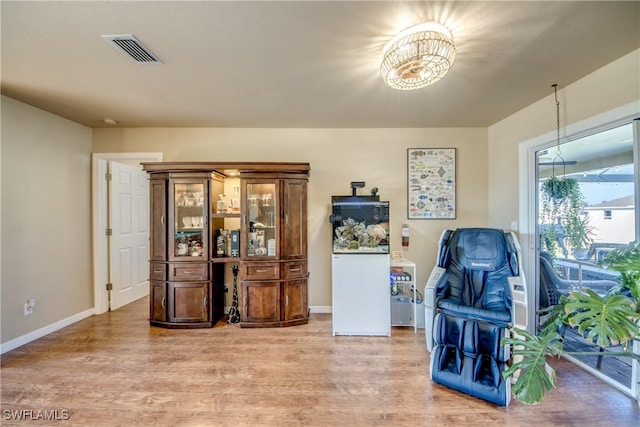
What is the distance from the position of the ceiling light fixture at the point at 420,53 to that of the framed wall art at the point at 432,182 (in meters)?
1.76

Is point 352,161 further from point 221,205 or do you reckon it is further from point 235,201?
point 221,205

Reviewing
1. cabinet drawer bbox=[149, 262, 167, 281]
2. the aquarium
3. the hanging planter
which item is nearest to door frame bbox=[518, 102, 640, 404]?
the hanging planter

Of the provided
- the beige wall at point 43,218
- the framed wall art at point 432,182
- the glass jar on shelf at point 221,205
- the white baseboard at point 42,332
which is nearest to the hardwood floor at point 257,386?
the white baseboard at point 42,332

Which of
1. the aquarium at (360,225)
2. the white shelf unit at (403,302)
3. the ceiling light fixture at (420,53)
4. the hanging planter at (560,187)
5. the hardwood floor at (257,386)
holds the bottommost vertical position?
the hardwood floor at (257,386)

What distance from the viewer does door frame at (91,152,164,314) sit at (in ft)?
10.7

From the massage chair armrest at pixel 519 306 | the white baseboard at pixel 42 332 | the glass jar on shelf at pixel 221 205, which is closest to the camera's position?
the massage chair armrest at pixel 519 306

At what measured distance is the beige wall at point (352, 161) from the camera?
3363 mm

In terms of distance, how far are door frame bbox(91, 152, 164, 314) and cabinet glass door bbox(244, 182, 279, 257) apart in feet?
4.77

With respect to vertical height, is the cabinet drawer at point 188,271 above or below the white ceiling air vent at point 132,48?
below

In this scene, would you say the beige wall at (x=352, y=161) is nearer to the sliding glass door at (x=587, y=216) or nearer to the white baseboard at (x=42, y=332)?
the sliding glass door at (x=587, y=216)

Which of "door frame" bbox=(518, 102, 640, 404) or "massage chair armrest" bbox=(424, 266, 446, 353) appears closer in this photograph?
"massage chair armrest" bbox=(424, 266, 446, 353)

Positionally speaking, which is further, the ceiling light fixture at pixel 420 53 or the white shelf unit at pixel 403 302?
the white shelf unit at pixel 403 302

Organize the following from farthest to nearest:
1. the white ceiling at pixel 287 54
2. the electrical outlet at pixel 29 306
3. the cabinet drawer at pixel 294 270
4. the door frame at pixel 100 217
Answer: the door frame at pixel 100 217 < the cabinet drawer at pixel 294 270 < the electrical outlet at pixel 29 306 < the white ceiling at pixel 287 54

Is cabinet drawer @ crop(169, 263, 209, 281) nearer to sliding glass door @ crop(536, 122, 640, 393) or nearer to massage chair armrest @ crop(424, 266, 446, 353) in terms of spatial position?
massage chair armrest @ crop(424, 266, 446, 353)
